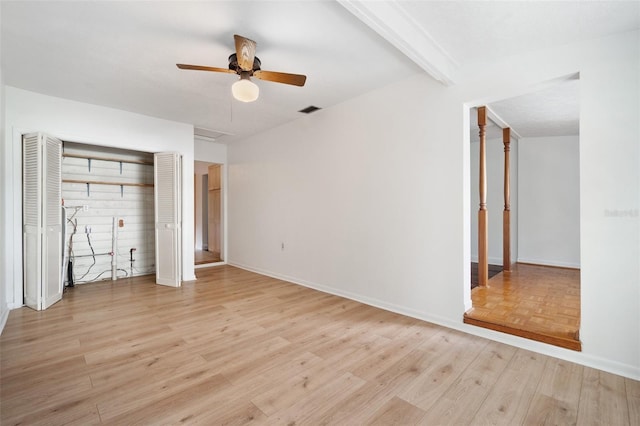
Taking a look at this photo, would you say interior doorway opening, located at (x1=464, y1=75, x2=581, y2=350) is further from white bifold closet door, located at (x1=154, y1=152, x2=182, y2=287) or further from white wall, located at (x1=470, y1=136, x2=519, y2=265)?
white bifold closet door, located at (x1=154, y1=152, x2=182, y2=287)

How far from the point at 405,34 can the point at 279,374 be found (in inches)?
113

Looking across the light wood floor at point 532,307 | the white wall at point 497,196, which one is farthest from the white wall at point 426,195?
the white wall at point 497,196

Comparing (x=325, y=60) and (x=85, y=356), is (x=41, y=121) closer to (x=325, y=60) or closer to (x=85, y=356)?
(x=85, y=356)

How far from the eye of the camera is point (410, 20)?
231cm

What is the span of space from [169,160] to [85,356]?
10.4 feet

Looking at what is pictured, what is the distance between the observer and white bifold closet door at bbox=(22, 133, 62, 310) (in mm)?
3625

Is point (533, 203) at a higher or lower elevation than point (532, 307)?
higher

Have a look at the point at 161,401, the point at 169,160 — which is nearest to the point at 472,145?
the point at 169,160

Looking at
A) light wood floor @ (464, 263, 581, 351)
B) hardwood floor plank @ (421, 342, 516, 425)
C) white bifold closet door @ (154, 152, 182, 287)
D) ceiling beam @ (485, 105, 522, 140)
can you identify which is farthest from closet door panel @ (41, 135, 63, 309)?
ceiling beam @ (485, 105, 522, 140)

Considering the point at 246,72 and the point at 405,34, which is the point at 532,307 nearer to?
the point at 405,34

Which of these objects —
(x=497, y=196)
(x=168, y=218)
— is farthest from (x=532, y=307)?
(x=168, y=218)

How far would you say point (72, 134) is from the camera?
4156 mm

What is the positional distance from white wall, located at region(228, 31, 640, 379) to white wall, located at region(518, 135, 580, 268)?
13.0ft

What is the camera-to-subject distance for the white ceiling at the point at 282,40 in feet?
7.15
